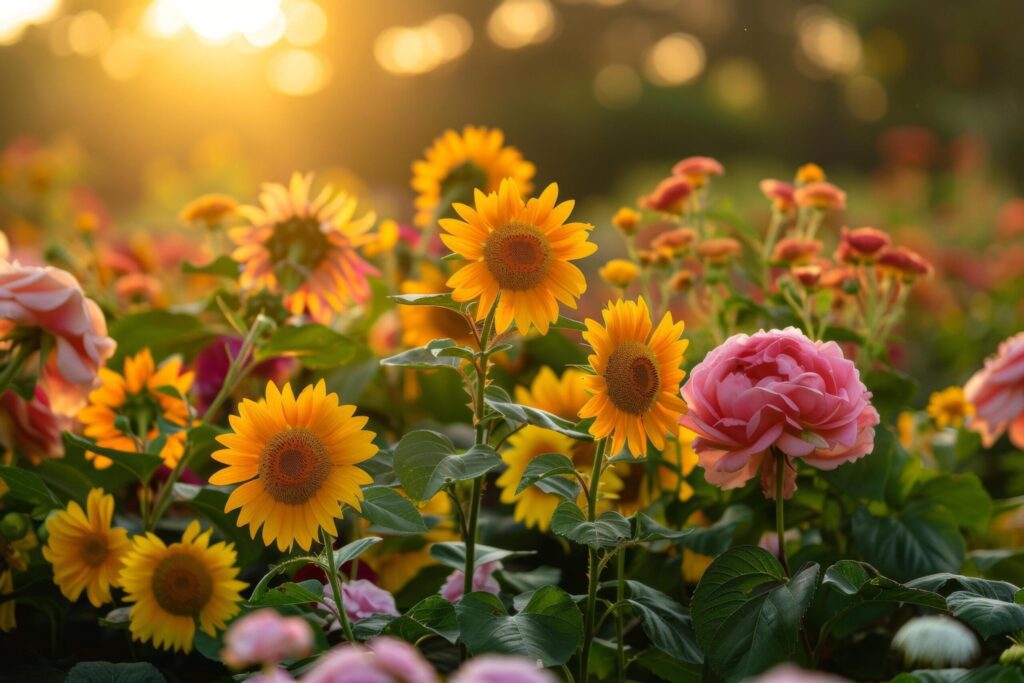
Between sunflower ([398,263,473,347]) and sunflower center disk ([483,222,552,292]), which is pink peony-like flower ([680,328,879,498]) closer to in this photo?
sunflower center disk ([483,222,552,292])

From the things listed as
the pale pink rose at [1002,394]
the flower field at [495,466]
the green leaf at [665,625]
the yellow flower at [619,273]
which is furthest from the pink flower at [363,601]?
the pale pink rose at [1002,394]

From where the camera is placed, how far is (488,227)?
85 centimetres

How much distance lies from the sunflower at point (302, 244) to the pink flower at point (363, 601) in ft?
1.23

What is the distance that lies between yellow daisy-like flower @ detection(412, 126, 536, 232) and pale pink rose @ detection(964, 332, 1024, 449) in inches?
25.5

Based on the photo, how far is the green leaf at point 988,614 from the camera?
2.61 ft

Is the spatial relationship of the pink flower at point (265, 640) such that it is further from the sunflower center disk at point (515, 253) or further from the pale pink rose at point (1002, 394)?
the pale pink rose at point (1002, 394)

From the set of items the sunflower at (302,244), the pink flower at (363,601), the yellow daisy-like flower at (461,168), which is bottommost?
the pink flower at (363,601)

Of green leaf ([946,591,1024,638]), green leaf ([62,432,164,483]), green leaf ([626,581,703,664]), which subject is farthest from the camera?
green leaf ([62,432,164,483])

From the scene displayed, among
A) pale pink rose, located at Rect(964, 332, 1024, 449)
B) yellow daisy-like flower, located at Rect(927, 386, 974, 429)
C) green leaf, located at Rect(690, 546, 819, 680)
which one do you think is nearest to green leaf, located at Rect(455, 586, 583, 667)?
green leaf, located at Rect(690, 546, 819, 680)

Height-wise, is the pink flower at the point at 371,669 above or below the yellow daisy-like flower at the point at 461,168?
below

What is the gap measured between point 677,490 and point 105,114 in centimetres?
964

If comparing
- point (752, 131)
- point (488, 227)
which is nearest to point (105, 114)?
point (752, 131)

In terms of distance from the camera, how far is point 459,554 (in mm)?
1006

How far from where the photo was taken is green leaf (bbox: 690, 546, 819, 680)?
2.79 ft
